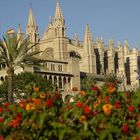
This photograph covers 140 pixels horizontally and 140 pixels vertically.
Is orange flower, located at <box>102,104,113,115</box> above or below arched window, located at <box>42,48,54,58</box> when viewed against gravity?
below

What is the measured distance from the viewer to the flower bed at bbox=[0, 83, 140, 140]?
8520 mm

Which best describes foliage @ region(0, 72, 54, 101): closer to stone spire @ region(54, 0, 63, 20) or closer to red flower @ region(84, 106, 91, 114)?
stone spire @ region(54, 0, 63, 20)

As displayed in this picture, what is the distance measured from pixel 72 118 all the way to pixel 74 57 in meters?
78.6

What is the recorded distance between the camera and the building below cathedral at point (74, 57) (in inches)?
3214

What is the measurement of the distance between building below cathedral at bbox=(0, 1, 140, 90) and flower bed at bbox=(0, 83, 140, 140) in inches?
2647

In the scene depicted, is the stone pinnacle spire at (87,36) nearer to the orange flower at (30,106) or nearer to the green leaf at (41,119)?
the orange flower at (30,106)

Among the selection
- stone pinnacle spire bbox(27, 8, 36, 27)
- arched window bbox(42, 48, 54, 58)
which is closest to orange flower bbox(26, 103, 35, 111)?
stone pinnacle spire bbox(27, 8, 36, 27)

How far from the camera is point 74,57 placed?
287 ft

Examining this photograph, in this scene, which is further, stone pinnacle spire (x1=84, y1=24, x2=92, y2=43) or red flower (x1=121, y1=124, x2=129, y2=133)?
stone pinnacle spire (x1=84, y1=24, x2=92, y2=43)

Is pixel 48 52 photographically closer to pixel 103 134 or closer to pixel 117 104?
pixel 117 104

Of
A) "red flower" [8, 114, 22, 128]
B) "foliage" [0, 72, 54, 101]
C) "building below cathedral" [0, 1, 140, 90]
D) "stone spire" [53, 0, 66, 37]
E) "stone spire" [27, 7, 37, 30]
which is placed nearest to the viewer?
"red flower" [8, 114, 22, 128]

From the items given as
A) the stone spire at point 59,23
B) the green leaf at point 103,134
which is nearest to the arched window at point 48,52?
the stone spire at point 59,23

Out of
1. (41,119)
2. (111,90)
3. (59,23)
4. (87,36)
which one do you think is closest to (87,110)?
(41,119)

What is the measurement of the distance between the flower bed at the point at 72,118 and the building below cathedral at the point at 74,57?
221 feet
